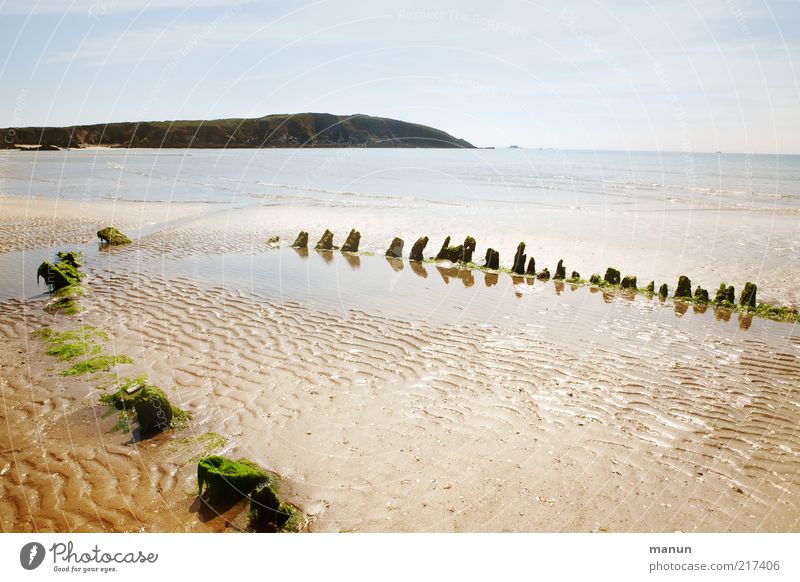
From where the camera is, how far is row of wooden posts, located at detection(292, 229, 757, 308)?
18.5 meters

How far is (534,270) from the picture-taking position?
22.0 metres

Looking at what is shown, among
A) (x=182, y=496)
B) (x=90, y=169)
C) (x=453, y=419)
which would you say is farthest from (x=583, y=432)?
(x=90, y=169)

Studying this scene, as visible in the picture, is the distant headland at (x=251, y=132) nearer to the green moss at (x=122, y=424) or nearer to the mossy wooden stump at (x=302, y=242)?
the mossy wooden stump at (x=302, y=242)

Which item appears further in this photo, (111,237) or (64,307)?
(111,237)

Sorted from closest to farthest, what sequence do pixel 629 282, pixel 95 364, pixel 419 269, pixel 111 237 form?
pixel 95 364
pixel 629 282
pixel 419 269
pixel 111 237

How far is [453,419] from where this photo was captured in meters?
9.53

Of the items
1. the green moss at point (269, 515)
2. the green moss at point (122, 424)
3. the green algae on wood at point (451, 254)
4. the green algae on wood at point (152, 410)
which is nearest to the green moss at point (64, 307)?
the green moss at point (122, 424)

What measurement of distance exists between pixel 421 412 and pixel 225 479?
13.3ft

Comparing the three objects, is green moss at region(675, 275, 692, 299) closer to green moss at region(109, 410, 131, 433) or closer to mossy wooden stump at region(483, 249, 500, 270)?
mossy wooden stump at region(483, 249, 500, 270)

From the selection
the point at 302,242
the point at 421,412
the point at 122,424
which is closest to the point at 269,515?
the point at 421,412

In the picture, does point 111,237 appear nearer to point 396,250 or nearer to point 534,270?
point 396,250

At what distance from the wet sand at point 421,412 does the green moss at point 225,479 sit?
1.18 feet

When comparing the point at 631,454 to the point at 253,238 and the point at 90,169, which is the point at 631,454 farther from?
the point at 90,169
